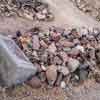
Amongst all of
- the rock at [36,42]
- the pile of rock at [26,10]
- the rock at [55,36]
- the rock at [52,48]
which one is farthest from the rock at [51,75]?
the pile of rock at [26,10]

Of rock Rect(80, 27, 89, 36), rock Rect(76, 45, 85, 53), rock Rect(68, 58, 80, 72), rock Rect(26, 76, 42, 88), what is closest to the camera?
rock Rect(26, 76, 42, 88)

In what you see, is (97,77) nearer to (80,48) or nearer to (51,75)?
(80,48)

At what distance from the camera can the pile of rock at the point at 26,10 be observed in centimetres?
894

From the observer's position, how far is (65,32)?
8.39 metres

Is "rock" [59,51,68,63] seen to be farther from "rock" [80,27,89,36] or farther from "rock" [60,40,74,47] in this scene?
"rock" [80,27,89,36]

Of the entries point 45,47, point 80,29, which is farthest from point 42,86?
point 80,29

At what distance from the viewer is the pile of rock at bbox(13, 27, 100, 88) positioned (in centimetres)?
708

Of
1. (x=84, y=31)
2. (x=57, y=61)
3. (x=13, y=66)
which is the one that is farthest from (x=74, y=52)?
(x=13, y=66)

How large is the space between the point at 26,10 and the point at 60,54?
2.25 meters

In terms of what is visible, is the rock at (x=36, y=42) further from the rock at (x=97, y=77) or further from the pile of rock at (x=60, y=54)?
the rock at (x=97, y=77)

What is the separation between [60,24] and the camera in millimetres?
9344

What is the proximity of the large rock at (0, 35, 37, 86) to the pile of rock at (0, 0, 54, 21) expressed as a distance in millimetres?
2145

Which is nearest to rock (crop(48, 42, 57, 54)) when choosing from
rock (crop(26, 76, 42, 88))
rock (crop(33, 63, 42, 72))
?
rock (crop(33, 63, 42, 72))

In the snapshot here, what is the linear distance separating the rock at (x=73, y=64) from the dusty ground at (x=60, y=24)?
1.45 feet
